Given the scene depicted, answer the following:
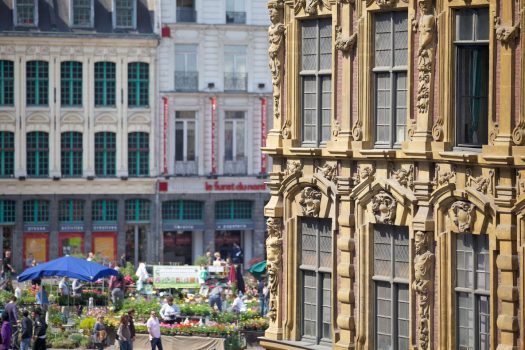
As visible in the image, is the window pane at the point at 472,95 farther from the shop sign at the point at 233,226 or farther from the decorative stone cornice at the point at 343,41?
the shop sign at the point at 233,226

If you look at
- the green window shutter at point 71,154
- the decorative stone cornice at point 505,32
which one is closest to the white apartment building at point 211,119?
the green window shutter at point 71,154

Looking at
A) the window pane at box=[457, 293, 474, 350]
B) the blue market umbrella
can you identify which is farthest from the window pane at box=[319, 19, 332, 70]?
the blue market umbrella

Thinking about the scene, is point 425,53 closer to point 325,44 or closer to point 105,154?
point 325,44

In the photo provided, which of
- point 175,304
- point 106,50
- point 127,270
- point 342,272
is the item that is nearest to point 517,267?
point 342,272

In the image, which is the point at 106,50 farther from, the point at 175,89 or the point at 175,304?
the point at 175,304

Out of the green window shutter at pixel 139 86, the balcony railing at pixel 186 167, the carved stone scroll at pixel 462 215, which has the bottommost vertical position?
the carved stone scroll at pixel 462 215

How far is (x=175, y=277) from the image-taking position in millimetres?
57750

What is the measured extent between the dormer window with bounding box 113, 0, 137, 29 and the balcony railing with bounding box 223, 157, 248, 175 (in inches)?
281

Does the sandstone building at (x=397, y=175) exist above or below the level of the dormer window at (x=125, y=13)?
below

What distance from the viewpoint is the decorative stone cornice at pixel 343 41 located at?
27547 mm

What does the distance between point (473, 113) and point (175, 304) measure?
27.4m

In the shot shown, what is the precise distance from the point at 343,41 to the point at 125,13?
49115 mm

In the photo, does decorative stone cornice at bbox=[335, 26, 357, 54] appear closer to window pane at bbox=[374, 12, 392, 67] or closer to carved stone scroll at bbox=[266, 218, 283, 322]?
window pane at bbox=[374, 12, 392, 67]

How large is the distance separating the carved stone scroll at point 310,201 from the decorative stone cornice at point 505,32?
539 centimetres
